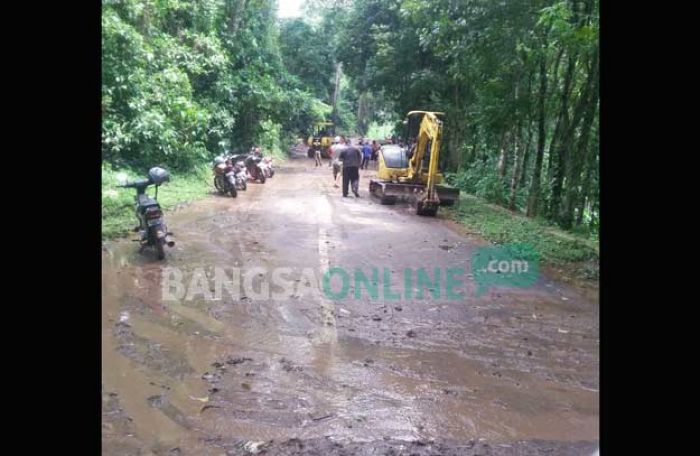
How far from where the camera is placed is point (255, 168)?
20688 mm

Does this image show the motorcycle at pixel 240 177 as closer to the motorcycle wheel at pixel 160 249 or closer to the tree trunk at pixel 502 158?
the tree trunk at pixel 502 158

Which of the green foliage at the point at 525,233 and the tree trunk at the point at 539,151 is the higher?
the tree trunk at the point at 539,151

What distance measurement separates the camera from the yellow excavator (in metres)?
14.0

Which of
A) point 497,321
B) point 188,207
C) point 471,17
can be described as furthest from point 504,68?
point 497,321

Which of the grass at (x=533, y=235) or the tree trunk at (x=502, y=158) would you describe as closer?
the grass at (x=533, y=235)

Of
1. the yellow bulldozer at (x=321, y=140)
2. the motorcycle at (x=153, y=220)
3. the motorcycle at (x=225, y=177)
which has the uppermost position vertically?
the yellow bulldozer at (x=321, y=140)

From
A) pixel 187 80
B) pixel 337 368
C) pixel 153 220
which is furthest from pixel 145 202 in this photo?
pixel 187 80

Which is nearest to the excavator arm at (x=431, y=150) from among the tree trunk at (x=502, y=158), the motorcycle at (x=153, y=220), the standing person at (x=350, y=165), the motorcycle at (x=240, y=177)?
the standing person at (x=350, y=165)

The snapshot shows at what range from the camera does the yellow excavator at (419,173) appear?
14047 millimetres

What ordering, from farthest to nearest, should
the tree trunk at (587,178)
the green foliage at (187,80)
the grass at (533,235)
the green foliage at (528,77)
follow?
the green foliage at (187,80), the tree trunk at (587,178), the green foliage at (528,77), the grass at (533,235)

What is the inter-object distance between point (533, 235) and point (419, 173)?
5.25m

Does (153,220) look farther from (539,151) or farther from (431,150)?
(539,151)

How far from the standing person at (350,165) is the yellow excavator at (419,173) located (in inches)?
24.2
